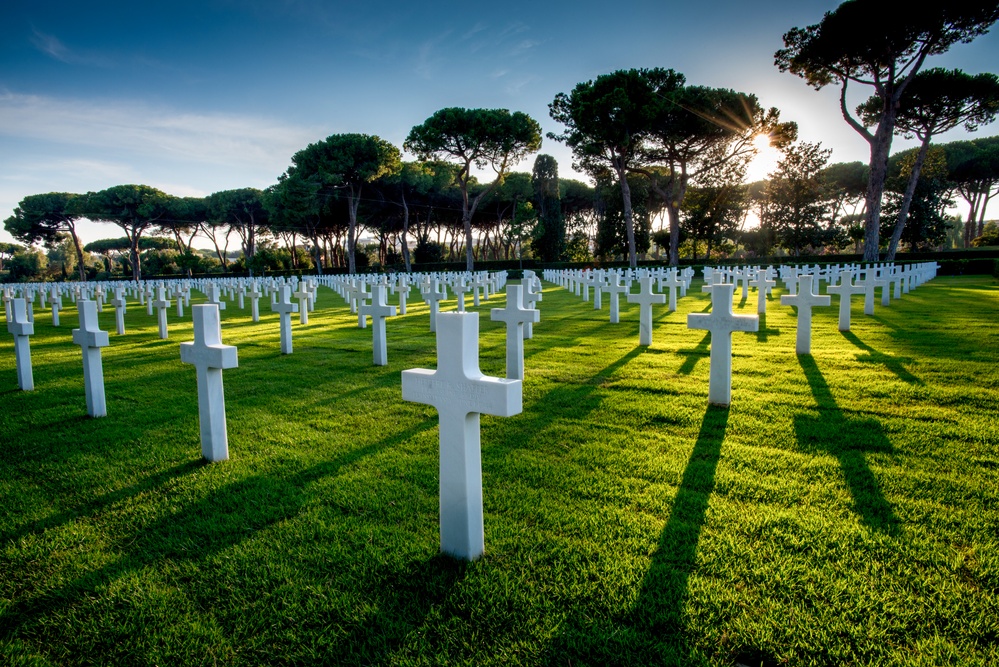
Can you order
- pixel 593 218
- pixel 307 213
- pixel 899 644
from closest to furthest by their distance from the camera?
pixel 899 644 < pixel 307 213 < pixel 593 218

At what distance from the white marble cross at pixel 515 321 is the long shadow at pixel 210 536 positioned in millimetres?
2192

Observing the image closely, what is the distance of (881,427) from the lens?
362 centimetres

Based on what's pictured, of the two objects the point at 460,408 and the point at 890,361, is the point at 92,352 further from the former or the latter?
the point at 890,361

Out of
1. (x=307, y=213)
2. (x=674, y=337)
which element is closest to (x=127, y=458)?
(x=674, y=337)

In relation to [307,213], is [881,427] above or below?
below

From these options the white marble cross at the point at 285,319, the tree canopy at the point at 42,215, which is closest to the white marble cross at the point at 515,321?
the white marble cross at the point at 285,319

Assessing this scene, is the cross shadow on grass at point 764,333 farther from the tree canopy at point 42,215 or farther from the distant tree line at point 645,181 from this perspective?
the tree canopy at point 42,215

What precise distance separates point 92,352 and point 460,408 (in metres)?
3.91

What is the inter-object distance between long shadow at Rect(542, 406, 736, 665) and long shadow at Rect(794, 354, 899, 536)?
790mm

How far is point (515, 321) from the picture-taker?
5297mm

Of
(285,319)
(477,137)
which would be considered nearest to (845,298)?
(285,319)

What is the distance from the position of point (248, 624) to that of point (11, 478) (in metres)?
2.48

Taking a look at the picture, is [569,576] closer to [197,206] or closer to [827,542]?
[827,542]

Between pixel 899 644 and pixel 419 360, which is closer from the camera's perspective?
pixel 899 644
